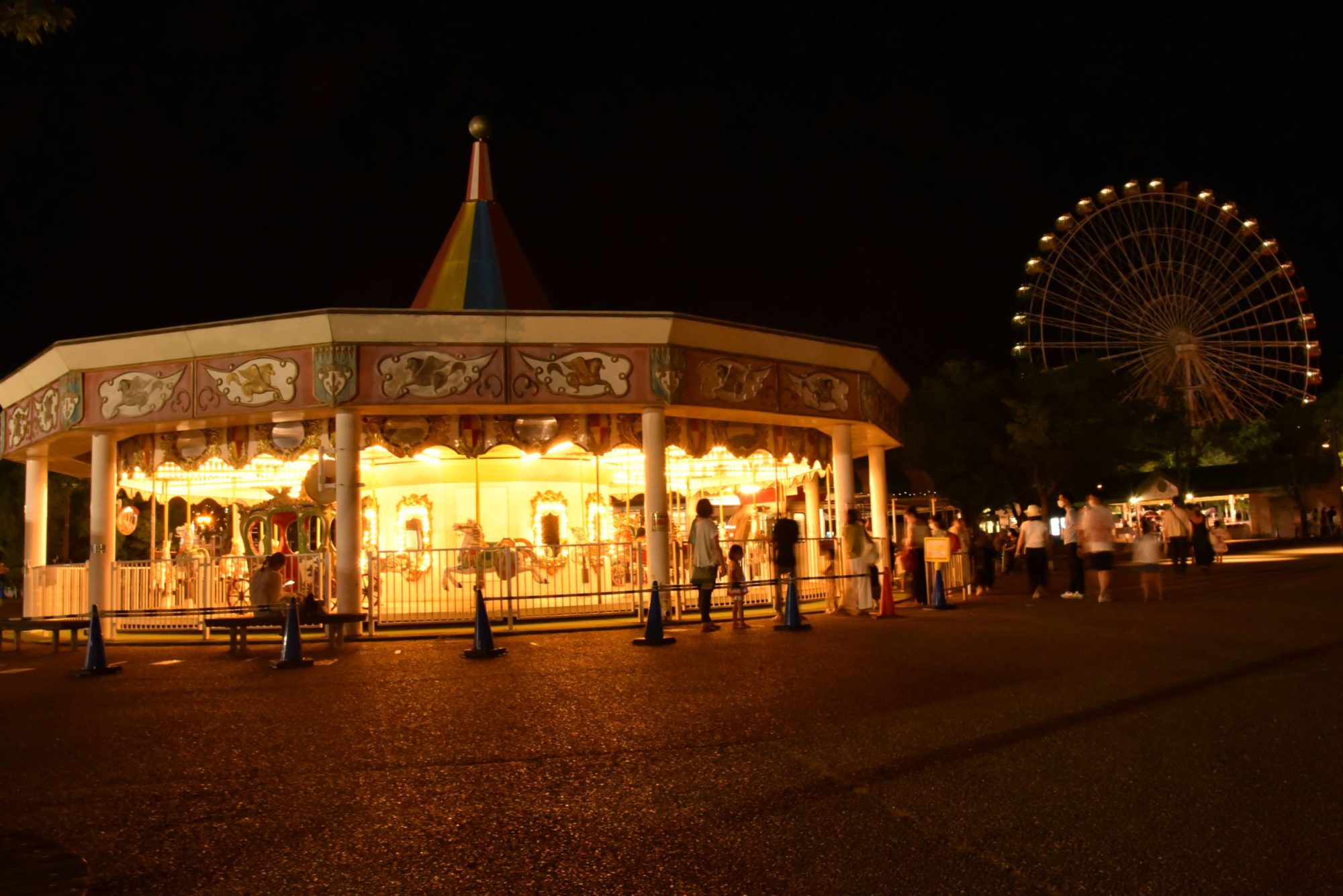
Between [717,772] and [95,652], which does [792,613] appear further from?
[95,652]

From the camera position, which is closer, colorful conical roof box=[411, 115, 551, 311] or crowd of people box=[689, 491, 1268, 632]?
crowd of people box=[689, 491, 1268, 632]

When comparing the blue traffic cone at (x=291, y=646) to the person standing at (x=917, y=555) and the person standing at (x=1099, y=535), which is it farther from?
the person standing at (x=1099, y=535)

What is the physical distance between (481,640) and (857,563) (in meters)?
5.91

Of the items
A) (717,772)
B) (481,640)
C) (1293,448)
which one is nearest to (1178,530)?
(481,640)

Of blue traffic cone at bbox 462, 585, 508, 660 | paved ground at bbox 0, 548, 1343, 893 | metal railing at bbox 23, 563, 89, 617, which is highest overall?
metal railing at bbox 23, 563, 89, 617

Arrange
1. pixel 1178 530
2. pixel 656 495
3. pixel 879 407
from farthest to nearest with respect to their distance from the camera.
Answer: pixel 1178 530, pixel 879 407, pixel 656 495

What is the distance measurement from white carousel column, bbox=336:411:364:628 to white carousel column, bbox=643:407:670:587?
13.1 ft

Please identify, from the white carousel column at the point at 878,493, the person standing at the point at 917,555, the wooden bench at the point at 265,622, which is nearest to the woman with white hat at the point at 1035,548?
the person standing at the point at 917,555

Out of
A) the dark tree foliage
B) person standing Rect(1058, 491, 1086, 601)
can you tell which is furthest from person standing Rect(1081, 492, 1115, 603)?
the dark tree foliage

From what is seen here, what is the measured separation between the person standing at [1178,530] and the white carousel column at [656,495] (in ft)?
32.4

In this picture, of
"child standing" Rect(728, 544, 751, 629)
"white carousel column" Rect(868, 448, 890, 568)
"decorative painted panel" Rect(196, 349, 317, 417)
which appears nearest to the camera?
"child standing" Rect(728, 544, 751, 629)

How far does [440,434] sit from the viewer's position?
16547 mm

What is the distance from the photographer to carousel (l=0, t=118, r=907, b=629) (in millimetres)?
15219

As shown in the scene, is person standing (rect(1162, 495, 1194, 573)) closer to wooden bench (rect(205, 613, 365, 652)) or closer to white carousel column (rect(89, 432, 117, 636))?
wooden bench (rect(205, 613, 365, 652))
